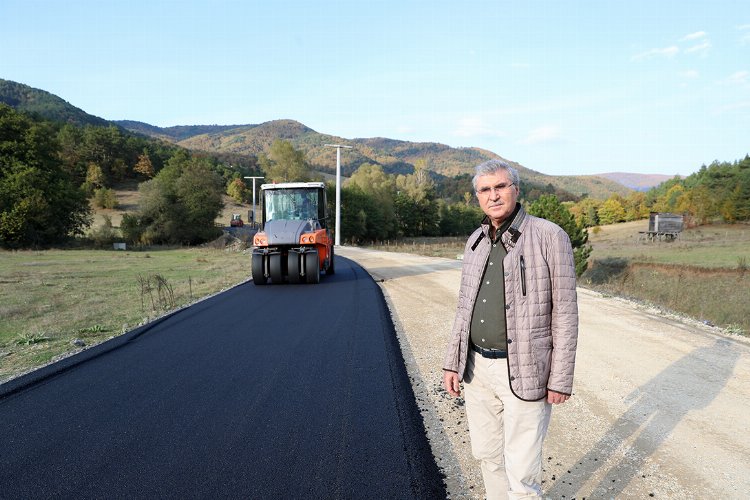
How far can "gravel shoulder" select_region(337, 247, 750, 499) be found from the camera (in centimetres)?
313

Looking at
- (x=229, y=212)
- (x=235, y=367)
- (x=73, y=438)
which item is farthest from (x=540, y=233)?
(x=229, y=212)

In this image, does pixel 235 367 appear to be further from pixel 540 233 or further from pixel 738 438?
pixel 738 438

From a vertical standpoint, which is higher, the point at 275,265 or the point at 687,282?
the point at 275,265

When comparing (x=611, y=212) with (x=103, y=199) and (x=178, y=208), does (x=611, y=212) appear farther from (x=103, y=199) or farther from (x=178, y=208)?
(x=103, y=199)

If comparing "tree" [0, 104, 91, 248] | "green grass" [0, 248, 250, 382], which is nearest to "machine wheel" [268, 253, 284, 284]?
"green grass" [0, 248, 250, 382]

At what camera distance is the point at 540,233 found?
2.37 m

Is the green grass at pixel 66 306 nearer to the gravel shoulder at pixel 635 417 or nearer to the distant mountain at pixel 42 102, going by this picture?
the gravel shoulder at pixel 635 417


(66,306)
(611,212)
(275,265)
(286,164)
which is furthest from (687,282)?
(611,212)

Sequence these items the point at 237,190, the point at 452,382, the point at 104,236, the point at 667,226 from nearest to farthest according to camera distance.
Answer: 1. the point at 452,382
2. the point at 104,236
3. the point at 667,226
4. the point at 237,190

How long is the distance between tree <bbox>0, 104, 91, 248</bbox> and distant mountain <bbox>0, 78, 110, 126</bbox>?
126763mm

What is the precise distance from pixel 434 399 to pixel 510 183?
282cm

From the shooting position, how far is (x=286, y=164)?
59.6 meters

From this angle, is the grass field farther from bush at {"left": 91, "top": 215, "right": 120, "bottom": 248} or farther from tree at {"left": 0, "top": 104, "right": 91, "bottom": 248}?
tree at {"left": 0, "top": 104, "right": 91, "bottom": 248}

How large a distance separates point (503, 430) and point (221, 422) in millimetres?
2565
